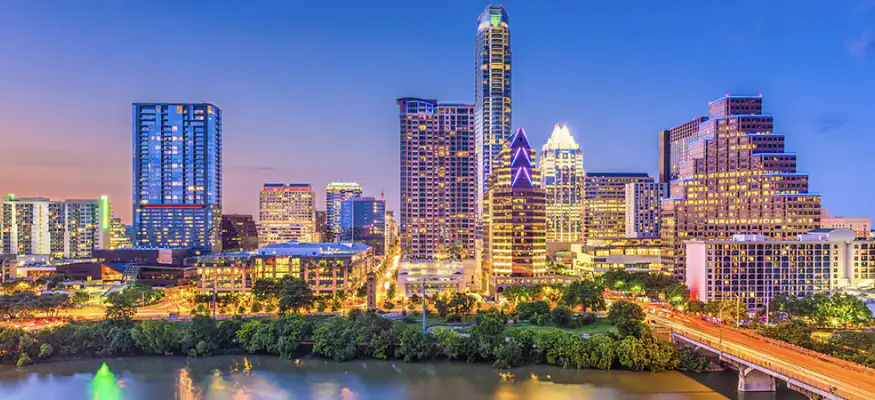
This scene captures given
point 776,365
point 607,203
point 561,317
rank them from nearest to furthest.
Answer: point 776,365
point 561,317
point 607,203

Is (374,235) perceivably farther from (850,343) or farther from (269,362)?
(850,343)

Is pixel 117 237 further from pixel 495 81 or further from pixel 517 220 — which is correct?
pixel 517 220

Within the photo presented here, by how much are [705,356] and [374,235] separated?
142 metres

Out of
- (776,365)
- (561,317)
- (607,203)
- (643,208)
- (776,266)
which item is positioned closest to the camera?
(776,365)

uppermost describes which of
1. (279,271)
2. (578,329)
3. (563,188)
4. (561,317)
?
(563,188)

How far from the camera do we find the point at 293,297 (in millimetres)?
65375

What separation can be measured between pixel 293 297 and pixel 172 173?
8231 cm

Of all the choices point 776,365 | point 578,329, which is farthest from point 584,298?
point 776,365

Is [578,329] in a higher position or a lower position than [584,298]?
lower

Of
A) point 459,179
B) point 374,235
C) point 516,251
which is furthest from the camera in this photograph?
point 374,235

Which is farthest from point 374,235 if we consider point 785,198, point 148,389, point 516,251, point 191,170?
point 148,389

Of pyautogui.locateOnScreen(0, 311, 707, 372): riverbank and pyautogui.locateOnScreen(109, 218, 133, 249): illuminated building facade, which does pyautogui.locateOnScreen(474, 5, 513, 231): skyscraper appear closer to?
pyautogui.locateOnScreen(109, 218, 133, 249): illuminated building facade

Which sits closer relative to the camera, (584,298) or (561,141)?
(584,298)

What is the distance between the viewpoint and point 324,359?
52125mm
